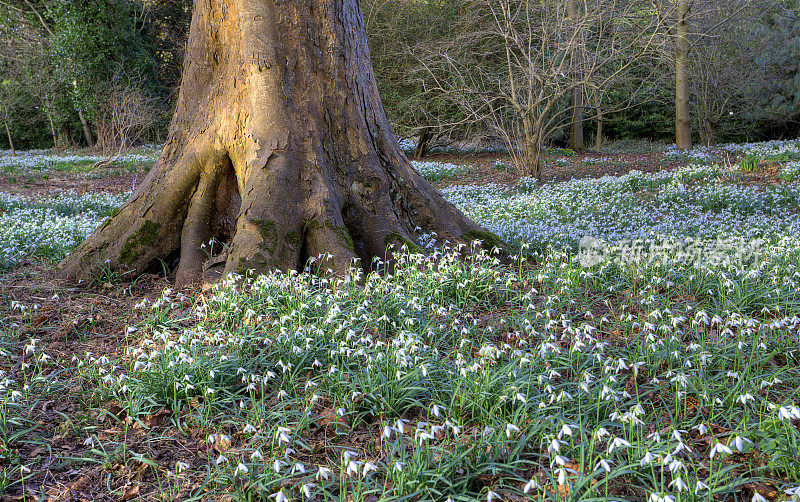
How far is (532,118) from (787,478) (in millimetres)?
11243

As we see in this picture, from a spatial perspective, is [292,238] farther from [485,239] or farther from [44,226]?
[44,226]

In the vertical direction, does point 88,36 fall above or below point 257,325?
above

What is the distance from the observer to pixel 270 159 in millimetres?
4820

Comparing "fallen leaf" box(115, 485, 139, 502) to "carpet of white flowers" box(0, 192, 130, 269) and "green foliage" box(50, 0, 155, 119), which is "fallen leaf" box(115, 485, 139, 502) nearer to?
"carpet of white flowers" box(0, 192, 130, 269)

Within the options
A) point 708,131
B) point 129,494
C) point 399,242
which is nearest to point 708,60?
point 708,131

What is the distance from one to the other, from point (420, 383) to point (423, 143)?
61.2 feet

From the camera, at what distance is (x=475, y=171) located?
52.6ft

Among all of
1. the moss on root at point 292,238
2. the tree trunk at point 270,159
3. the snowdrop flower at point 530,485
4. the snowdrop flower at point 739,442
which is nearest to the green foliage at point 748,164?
the tree trunk at point 270,159

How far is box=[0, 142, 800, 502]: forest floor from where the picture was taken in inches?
90.6

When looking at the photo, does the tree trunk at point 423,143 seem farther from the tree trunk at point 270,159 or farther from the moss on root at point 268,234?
the moss on root at point 268,234

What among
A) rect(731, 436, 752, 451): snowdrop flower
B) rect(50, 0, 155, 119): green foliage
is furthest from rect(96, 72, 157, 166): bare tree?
rect(731, 436, 752, 451): snowdrop flower

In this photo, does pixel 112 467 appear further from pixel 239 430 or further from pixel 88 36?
pixel 88 36

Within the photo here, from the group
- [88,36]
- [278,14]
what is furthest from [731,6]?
[88,36]

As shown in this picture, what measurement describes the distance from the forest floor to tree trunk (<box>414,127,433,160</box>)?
15163mm
